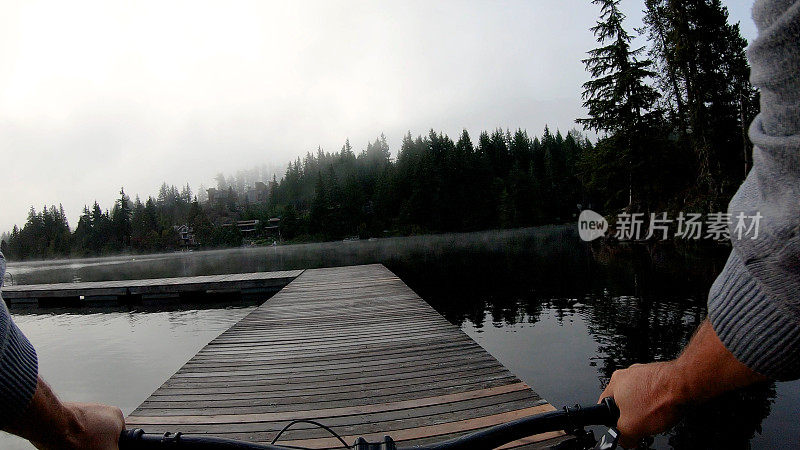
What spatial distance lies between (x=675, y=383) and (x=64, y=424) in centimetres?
113

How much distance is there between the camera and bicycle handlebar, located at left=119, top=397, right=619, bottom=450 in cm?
95

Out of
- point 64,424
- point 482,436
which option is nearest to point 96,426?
point 64,424

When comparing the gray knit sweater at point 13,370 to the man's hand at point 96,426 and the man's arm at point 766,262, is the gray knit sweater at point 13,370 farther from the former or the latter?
the man's arm at point 766,262

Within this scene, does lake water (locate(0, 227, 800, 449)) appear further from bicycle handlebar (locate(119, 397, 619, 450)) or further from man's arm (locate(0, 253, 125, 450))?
man's arm (locate(0, 253, 125, 450))

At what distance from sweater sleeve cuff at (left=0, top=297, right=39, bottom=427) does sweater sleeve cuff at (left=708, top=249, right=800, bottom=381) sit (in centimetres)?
114

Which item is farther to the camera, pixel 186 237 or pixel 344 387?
pixel 186 237

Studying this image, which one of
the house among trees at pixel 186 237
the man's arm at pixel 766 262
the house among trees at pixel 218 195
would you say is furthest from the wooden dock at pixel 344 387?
the house among trees at pixel 218 195

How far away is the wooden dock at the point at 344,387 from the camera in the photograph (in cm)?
344

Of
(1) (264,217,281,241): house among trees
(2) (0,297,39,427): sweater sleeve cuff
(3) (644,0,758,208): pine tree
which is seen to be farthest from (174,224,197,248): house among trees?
(2) (0,297,39,427): sweater sleeve cuff

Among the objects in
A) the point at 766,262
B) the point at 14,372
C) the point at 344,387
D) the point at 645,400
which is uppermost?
the point at 766,262

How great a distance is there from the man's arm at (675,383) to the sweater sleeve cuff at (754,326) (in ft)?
0.11

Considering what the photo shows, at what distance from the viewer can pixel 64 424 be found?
0.87 metres

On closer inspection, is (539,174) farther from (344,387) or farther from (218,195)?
(218,195)

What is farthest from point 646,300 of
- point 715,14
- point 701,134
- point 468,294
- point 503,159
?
point 503,159
